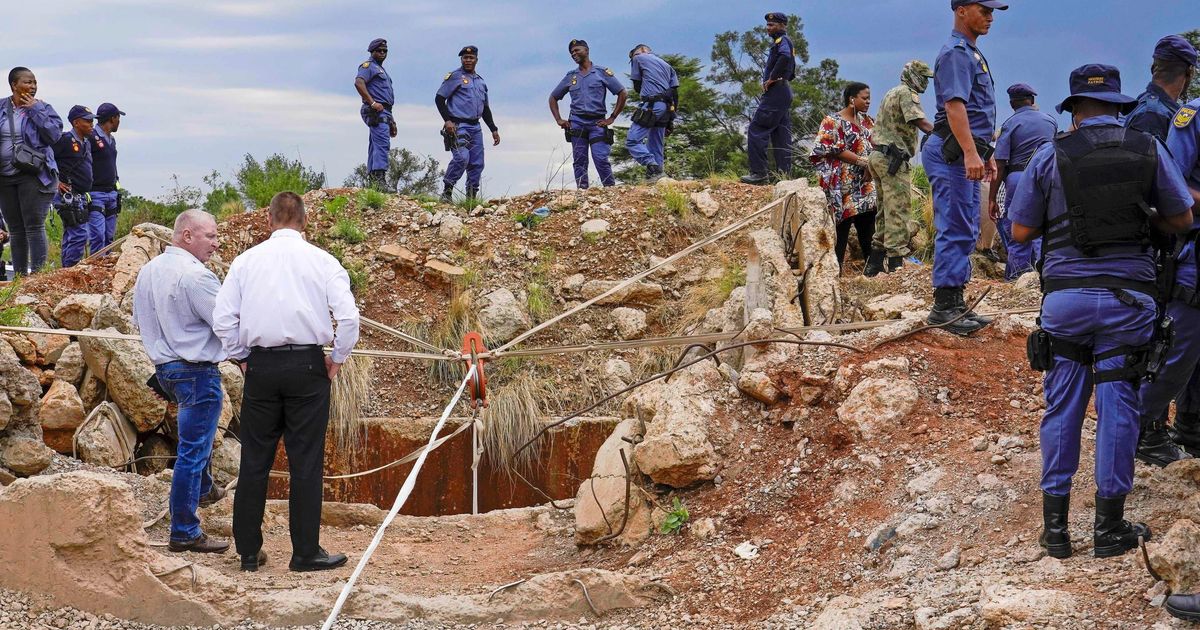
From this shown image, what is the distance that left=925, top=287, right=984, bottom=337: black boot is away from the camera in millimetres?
6391

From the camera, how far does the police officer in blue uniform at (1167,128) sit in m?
4.98

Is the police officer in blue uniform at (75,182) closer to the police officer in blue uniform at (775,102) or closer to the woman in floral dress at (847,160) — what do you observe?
the police officer in blue uniform at (775,102)

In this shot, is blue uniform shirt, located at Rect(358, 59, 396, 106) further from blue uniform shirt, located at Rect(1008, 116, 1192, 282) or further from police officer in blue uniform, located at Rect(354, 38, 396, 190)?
blue uniform shirt, located at Rect(1008, 116, 1192, 282)

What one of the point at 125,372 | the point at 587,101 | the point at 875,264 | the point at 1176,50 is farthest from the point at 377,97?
the point at 1176,50

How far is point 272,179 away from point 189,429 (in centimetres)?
890

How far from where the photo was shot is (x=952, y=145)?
242 inches

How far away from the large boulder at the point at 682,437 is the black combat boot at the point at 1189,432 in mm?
2110

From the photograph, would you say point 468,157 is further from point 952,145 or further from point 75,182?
point 952,145

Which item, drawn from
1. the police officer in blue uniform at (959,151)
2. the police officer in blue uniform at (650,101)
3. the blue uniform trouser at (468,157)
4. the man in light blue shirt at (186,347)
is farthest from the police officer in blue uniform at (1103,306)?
the blue uniform trouser at (468,157)

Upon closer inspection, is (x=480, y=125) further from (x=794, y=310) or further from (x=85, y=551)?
(x=85, y=551)

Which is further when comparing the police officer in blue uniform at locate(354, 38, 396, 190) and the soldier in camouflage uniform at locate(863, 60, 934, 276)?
the police officer in blue uniform at locate(354, 38, 396, 190)

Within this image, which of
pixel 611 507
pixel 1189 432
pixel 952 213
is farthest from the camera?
pixel 952 213

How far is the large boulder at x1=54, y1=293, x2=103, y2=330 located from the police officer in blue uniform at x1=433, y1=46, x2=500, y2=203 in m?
4.21

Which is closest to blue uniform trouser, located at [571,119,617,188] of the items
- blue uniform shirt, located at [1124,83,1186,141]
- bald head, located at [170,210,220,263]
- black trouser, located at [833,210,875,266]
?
black trouser, located at [833,210,875,266]
